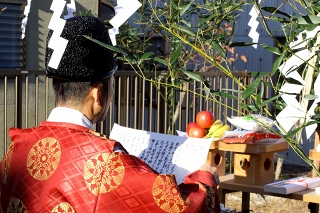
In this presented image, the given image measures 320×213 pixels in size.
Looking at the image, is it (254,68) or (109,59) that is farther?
(254,68)

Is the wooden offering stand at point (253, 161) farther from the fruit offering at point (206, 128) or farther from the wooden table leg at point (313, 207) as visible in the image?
the wooden table leg at point (313, 207)

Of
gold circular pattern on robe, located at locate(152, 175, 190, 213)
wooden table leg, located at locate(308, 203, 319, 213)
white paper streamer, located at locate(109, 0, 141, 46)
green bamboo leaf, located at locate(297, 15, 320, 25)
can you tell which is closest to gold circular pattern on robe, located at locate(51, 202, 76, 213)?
gold circular pattern on robe, located at locate(152, 175, 190, 213)

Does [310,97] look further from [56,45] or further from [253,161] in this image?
[253,161]

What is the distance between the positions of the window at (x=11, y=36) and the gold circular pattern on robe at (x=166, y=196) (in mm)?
5475

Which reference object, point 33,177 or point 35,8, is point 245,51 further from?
point 33,177

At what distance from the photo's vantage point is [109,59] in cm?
211

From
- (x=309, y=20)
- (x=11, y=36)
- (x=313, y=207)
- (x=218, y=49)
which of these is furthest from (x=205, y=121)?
(x=11, y=36)

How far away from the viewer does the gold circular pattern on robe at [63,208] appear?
6.38 feet

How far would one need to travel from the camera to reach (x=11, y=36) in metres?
7.20

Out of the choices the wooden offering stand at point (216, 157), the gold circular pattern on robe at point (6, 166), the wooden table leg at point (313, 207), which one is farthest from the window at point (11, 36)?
the gold circular pattern on robe at point (6, 166)

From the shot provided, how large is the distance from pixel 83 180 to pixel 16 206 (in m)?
0.26

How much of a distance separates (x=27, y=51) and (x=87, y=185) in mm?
5623

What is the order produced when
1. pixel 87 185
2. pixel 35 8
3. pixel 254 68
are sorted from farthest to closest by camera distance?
pixel 254 68 < pixel 35 8 < pixel 87 185

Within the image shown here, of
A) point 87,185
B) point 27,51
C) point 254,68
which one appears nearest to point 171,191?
point 87,185
